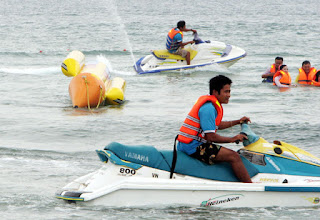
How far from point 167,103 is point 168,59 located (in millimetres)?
4396

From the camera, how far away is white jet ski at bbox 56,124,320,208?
630 cm

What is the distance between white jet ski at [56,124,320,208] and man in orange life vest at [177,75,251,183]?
0.13 m

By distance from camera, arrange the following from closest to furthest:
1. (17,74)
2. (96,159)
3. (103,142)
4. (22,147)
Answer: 1. (96,159)
2. (22,147)
3. (103,142)
4. (17,74)

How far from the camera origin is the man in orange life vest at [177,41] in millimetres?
17337

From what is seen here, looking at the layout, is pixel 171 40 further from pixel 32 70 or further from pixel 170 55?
pixel 32 70

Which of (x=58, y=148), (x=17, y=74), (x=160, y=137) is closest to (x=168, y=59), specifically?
(x=17, y=74)

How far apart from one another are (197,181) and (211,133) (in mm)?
571

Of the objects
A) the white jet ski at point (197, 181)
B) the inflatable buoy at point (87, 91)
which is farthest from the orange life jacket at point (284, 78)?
the white jet ski at point (197, 181)

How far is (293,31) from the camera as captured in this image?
36.2 metres

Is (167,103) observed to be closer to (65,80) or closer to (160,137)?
(160,137)

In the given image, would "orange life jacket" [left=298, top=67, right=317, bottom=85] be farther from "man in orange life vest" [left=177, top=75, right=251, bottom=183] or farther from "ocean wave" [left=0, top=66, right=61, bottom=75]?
"man in orange life vest" [left=177, top=75, right=251, bottom=183]

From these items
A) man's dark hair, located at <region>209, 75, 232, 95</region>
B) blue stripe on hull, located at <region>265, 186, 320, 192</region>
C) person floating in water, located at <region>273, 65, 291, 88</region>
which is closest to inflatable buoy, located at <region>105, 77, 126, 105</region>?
person floating in water, located at <region>273, 65, 291, 88</region>

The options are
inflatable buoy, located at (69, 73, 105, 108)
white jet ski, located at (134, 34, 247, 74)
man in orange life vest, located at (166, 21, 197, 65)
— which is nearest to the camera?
inflatable buoy, located at (69, 73, 105, 108)

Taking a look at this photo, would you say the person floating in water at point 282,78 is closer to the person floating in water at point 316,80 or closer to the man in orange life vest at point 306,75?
the man in orange life vest at point 306,75
